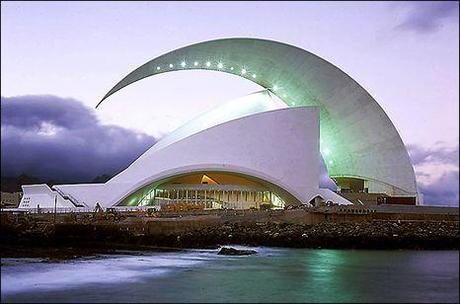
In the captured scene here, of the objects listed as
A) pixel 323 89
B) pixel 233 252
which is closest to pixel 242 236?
pixel 233 252

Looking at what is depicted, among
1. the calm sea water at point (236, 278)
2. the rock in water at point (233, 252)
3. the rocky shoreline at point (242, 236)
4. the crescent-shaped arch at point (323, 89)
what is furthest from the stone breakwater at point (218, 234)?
the crescent-shaped arch at point (323, 89)

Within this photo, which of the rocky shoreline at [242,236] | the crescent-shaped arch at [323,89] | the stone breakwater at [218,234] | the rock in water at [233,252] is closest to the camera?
the rock in water at [233,252]

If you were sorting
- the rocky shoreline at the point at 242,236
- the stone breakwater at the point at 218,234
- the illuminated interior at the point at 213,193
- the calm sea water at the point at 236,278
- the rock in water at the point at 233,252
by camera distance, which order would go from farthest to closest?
the illuminated interior at the point at 213,193 < the stone breakwater at the point at 218,234 < the rocky shoreline at the point at 242,236 < the rock in water at the point at 233,252 < the calm sea water at the point at 236,278

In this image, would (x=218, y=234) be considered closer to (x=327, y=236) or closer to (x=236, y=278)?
(x=327, y=236)

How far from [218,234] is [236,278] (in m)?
12.6

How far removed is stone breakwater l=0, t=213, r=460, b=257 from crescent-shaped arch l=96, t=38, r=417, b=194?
12.7 meters

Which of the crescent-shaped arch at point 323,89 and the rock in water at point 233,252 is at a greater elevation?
the crescent-shaped arch at point 323,89

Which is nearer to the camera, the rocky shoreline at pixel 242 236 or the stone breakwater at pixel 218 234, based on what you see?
the rocky shoreline at pixel 242 236

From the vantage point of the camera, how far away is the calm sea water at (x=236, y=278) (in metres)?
15.1

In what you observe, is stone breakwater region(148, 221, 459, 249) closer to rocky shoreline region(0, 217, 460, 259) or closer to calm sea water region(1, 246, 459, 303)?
rocky shoreline region(0, 217, 460, 259)

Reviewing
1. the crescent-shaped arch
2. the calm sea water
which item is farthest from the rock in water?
the crescent-shaped arch

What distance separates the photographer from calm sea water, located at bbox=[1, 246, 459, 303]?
593 inches

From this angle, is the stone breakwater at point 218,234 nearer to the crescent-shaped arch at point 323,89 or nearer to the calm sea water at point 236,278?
the calm sea water at point 236,278

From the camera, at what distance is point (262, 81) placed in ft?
153
